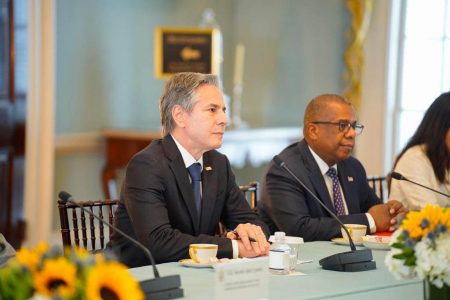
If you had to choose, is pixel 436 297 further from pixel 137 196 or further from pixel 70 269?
pixel 137 196

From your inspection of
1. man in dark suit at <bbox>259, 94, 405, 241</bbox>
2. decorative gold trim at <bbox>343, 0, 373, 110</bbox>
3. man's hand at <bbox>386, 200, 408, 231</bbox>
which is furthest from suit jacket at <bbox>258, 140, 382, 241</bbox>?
decorative gold trim at <bbox>343, 0, 373, 110</bbox>

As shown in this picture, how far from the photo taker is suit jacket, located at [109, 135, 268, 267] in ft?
9.50

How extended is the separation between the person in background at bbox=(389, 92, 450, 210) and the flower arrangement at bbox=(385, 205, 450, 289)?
1.76 meters

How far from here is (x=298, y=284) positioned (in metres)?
2.45

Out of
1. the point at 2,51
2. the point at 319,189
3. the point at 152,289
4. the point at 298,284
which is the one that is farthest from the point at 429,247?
the point at 2,51

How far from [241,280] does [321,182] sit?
1571 mm

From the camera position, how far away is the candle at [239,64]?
6.86m

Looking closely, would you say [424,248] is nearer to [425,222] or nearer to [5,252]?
[425,222]

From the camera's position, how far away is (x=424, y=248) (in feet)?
6.70

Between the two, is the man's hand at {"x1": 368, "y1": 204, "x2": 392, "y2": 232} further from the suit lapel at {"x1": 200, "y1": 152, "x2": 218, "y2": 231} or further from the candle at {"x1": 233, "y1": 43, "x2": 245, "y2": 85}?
the candle at {"x1": 233, "y1": 43, "x2": 245, "y2": 85}

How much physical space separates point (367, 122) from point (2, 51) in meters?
2.54

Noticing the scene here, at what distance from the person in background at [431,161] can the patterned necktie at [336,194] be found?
13.4 inches

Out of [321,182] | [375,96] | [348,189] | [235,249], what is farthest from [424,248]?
[375,96]

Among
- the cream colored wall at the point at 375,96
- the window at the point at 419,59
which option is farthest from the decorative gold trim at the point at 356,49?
the window at the point at 419,59
